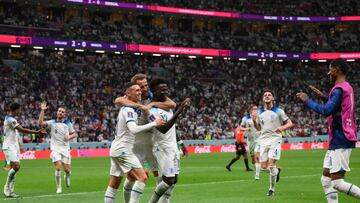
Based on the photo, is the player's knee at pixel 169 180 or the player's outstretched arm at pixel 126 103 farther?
the player's knee at pixel 169 180

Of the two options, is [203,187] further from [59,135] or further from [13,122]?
[13,122]

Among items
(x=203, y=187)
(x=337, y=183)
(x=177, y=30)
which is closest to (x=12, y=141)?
(x=203, y=187)

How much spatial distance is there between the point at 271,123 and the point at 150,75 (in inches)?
2119

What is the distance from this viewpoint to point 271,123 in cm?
2094

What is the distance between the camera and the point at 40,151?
4691 centimetres

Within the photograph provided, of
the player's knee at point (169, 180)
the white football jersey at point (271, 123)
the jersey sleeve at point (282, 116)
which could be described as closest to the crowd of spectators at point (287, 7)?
the white football jersey at point (271, 123)

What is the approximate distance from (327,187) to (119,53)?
62.0m

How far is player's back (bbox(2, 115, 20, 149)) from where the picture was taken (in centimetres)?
2070

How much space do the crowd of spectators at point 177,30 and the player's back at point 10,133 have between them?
4321 cm

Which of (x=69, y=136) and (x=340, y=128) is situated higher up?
(x=340, y=128)

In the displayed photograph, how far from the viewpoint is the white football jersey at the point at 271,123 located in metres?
20.7

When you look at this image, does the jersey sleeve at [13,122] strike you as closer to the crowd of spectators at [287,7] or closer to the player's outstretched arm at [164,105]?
the player's outstretched arm at [164,105]

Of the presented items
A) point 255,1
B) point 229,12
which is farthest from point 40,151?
point 255,1

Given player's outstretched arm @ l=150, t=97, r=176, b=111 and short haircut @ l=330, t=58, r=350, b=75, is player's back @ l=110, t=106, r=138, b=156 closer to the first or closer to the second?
player's outstretched arm @ l=150, t=97, r=176, b=111
